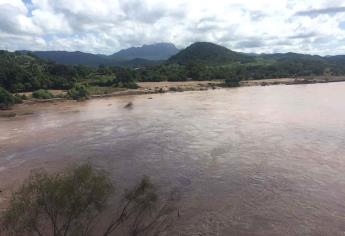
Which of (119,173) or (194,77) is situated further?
(194,77)

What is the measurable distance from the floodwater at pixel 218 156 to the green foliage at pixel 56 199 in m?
5.72

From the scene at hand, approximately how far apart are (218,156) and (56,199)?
19.4 metres

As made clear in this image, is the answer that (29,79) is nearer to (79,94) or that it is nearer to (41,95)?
(41,95)

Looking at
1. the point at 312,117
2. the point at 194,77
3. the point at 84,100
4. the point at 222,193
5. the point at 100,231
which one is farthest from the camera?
the point at 194,77

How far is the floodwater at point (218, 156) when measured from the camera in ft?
70.4

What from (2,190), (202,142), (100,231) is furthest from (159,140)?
(100,231)

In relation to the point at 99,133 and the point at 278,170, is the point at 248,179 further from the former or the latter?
the point at 99,133

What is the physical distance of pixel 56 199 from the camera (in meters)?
15.4

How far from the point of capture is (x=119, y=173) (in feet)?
95.1

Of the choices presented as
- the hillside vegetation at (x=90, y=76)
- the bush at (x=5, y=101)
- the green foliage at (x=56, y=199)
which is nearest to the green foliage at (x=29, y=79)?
the hillside vegetation at (x=90, y=76)

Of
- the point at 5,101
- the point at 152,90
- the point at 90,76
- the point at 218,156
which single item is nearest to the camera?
the point at 218,156

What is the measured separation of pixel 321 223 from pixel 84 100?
6986cm

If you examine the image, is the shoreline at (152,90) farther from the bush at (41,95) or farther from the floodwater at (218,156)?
the floodwater at (218,156)

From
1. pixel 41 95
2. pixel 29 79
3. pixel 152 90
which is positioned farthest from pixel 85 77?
pixel 41 95
